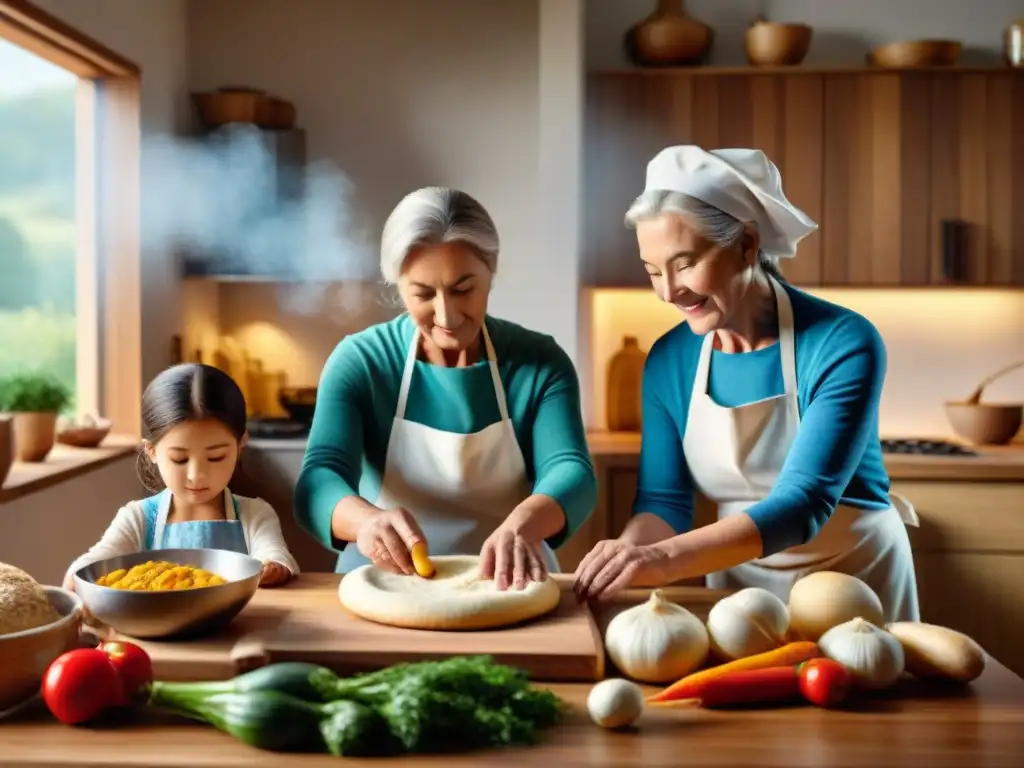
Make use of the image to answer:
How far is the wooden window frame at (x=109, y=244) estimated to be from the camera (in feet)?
11.2

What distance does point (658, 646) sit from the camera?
1263 millimetres

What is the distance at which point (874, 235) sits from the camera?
12.0ft

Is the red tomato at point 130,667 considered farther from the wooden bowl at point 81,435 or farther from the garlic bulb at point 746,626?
the wooden bowl at point 81,435

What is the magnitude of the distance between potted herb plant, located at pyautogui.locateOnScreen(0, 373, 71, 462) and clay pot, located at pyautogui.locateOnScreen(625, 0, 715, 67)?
2.17m

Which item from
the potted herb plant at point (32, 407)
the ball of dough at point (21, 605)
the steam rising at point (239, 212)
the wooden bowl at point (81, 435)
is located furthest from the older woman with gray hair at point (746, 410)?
the steam rising at point (239, 212)

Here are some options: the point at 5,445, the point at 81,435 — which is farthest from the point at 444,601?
the point at 81,435

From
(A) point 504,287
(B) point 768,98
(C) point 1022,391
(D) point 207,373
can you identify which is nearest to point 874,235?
(B) point 768,98

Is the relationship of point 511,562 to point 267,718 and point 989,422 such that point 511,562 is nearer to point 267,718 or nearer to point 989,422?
point 267,718

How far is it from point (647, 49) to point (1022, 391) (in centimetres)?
185

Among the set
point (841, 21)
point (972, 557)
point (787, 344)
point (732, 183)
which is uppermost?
point (841, 21)

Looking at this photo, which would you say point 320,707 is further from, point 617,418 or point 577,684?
point 617,418

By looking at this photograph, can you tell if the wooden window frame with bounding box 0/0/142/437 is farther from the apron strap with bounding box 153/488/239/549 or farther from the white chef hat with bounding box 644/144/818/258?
the white chef hat with bounding box 644/144/818/258

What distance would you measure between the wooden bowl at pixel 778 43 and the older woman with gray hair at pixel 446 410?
207cm

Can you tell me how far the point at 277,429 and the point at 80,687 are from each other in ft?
8.17
